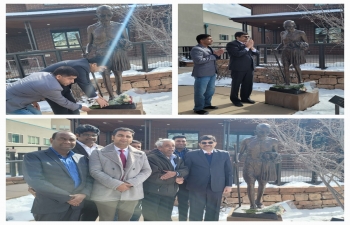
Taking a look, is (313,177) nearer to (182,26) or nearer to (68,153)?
(182,26)

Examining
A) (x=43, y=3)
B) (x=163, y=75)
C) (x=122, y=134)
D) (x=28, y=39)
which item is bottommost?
(x=122, y=134)

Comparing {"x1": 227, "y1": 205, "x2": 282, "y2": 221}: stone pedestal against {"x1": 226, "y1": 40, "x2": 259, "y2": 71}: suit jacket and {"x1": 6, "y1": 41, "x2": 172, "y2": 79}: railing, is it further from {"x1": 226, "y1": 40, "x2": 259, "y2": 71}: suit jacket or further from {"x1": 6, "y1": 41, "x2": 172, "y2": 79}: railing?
{"x1": 6, "y1": 41, "x2": 172, "y2": 79}: railing

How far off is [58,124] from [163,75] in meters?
1.74

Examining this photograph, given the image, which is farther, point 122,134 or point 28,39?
point 28,39

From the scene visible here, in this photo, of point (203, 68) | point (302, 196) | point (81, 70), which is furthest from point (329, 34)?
point (81, 70)

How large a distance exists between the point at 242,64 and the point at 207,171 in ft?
5.55

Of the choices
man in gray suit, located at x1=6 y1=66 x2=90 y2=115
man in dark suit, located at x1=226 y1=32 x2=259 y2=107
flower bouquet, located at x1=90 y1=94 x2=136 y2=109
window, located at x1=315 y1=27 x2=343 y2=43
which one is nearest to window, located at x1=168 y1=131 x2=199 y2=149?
flower bouquet, located at x1=90 y1=94 x2=136 y2=109

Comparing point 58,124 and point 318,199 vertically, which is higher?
point 58,124

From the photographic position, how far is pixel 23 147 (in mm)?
4480

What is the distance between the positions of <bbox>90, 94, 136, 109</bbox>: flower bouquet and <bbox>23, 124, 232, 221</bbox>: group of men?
0.49 m

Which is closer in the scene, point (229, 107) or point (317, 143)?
point (229, 107)

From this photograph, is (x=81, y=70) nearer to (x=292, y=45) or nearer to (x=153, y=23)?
(x=153, y=23)

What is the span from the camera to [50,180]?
314 cm
